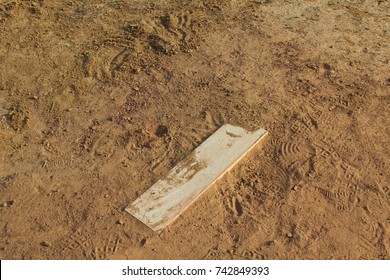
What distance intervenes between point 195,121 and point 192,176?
859 millimetres

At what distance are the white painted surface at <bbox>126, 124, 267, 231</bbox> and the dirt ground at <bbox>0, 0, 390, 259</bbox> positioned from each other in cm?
9

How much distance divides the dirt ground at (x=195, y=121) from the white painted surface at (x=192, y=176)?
0.09 metres

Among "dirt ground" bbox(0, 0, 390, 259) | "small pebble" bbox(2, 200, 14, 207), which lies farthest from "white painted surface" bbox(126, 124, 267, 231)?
"small pebble" bbox(2, 200, 14, 207)

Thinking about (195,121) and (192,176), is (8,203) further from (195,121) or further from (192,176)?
(195,121)

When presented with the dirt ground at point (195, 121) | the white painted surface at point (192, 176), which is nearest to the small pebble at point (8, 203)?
the dirt ground at point (195, 121)

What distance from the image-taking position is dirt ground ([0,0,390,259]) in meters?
4.18

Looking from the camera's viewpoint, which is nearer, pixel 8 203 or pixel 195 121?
pixel 8 203

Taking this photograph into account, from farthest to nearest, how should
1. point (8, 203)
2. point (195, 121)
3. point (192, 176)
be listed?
1. point (195, 121)
2. point (192, 176)
3. point (8, 203)

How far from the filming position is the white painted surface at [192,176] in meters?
4.37

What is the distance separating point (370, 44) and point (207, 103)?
101 inches

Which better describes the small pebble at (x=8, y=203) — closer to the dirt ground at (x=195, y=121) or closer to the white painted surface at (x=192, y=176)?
the dirt ground at (x=195, y=121)

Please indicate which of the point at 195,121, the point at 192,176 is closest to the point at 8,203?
the point at 192,176

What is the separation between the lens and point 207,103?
550 cm

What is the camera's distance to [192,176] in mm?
4660
